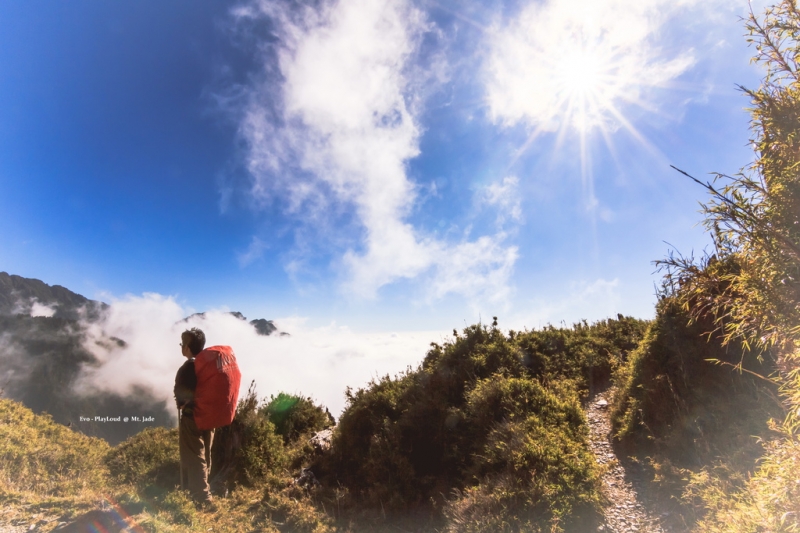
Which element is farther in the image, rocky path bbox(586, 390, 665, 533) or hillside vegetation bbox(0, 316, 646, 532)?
hillside vegetation bbox(0, 316, 646, 532)

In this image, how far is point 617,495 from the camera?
478cm

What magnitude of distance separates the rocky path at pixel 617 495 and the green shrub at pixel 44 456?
308 inches

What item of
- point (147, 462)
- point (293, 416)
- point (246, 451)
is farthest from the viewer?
point (293, 416)

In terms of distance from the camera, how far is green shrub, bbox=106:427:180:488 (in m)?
6.73

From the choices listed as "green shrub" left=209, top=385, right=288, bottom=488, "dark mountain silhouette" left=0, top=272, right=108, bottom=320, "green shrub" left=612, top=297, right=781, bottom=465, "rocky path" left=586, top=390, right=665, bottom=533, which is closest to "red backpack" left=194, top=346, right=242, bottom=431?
→ "green shrub" left=209, top=385, right=288, bottom=488

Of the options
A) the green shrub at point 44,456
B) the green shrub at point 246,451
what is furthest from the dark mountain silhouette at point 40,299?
the green shrub at point 246,451

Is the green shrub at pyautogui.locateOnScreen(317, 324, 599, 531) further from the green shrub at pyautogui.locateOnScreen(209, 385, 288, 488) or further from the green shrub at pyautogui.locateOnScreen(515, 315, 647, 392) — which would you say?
the green shrub at pyautogui.locateOnScreen(209, 385, 288, 488)

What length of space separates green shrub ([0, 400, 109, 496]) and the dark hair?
8.21 feet

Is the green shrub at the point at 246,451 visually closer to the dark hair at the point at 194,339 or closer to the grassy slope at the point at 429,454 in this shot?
the grassy slope at the point at 429,454

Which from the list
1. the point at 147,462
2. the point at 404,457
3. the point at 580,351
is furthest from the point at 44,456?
the point at 580,351

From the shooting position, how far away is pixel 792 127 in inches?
116

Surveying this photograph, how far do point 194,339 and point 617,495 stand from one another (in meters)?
7.21

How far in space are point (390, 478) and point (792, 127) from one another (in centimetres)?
769

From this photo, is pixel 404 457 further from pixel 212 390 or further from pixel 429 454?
pixel 212 390
